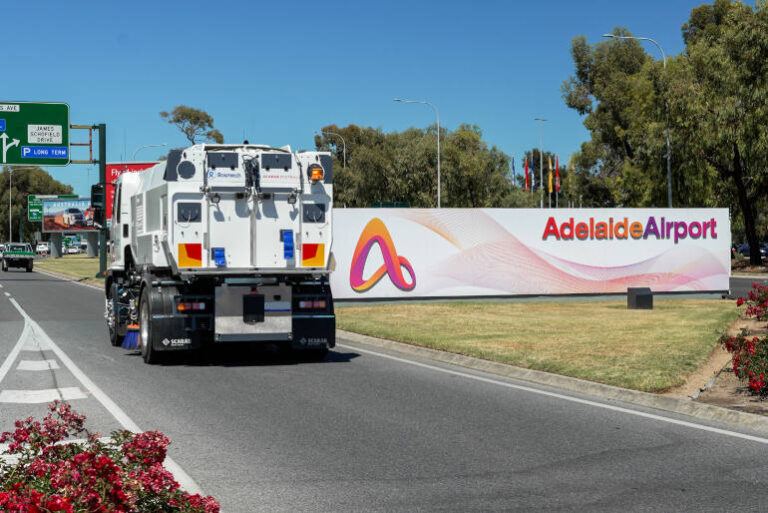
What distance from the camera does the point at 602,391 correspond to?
11273 millimetres

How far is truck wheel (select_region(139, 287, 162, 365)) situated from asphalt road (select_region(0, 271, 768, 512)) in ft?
1.31

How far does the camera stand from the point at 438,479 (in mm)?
6836

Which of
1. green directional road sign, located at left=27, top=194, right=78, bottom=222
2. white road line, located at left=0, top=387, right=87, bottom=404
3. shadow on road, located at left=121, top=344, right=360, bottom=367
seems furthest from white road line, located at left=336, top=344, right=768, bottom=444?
green directional road sign, located at left=27, top=194, right=78, bottom=222

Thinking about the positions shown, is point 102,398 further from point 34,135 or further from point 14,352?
point 34,135

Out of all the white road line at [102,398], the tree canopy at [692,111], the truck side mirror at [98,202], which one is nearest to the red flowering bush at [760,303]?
the white road line at [102,398]

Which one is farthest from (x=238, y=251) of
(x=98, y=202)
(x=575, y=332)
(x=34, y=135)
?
(x=34, y=135)

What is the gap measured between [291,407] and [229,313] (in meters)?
4.14

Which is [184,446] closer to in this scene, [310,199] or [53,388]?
[53,388]

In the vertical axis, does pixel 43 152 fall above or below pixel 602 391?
above

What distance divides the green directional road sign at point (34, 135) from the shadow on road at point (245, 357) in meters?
27.2

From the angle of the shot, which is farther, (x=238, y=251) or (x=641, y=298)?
(x=641, y=298)

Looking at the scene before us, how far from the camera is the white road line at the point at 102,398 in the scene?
6703mm

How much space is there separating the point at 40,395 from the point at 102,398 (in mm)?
863

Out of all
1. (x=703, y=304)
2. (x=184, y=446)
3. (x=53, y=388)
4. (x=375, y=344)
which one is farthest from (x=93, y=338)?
(x=703, y=304)
